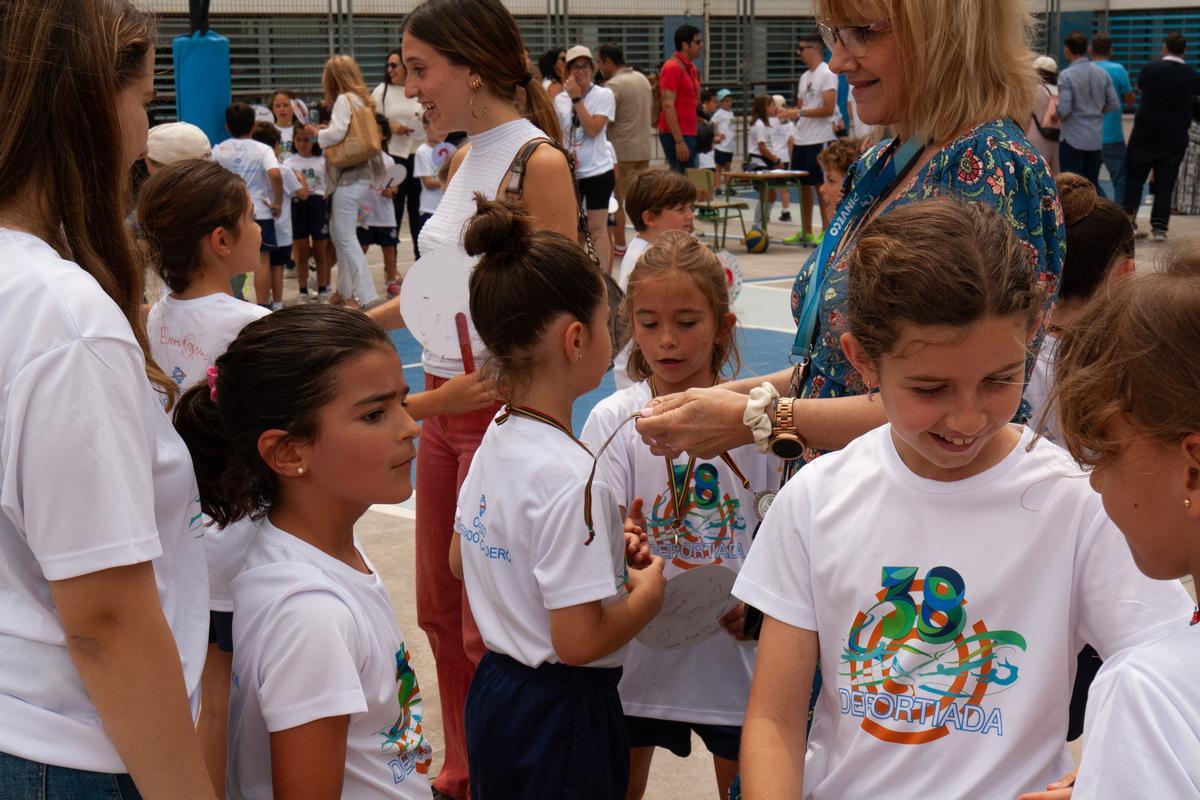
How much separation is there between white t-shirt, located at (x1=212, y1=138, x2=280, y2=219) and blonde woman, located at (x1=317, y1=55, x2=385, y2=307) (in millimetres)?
521

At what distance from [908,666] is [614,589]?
647 millimetres

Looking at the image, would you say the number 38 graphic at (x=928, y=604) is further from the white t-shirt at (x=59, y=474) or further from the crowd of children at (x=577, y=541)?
the white t-shirt at (x=59, y=474)

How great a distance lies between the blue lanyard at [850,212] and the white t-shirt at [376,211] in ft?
29.6

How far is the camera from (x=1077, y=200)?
3236 mm

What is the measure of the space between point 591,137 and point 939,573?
402 inches

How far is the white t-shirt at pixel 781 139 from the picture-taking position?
17391 mm

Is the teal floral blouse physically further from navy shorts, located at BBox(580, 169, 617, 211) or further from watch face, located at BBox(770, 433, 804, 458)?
navy shorts, located at BBox(580, 169, 617, 211)

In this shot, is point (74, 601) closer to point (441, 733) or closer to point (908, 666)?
point (908, 666)

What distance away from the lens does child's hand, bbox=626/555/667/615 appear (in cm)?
225

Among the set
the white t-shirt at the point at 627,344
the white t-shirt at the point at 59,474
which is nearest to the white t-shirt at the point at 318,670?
the white t-shirt at the point at 59,474

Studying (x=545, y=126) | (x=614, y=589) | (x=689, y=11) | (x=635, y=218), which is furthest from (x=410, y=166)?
(x=689, y=11)

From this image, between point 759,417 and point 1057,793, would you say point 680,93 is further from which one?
point 1057,793

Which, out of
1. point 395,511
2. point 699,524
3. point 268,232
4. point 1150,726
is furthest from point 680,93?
point 1150,726

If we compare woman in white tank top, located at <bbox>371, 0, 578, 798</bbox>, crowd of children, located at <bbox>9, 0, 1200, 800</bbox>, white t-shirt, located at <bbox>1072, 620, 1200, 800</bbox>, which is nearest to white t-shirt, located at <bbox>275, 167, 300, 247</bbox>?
woman in white tank top, located at <bbox>371, 0, 578, 798</bbox>
